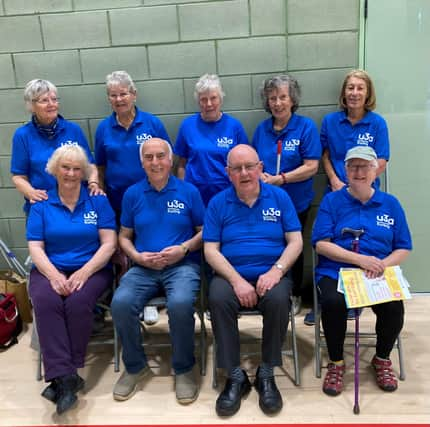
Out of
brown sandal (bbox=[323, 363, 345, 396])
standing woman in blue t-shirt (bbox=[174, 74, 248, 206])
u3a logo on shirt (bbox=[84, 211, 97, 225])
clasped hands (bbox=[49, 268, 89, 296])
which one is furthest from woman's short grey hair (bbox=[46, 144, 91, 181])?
brown sandal (bbox=[323, 363, 345, 396])

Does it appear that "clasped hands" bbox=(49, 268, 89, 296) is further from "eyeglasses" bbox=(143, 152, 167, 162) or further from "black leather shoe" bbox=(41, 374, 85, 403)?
"eyeglasses" bbox=(143, 152, 167, 162)

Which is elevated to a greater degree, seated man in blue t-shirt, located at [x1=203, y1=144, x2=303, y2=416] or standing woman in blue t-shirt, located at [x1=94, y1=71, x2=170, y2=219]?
standing woman in blue t-shirt, located at [x1=94, y1=71, x2=170, y2=219]

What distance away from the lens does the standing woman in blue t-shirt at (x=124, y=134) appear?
269cm

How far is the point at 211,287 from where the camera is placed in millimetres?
2227

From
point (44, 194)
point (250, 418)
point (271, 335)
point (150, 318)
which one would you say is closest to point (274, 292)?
point (271, 335)

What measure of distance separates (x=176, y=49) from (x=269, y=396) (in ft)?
7.06

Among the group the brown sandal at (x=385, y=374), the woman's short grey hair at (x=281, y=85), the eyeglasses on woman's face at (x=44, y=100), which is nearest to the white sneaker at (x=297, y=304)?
the brown sandal at (x=385, y=374)

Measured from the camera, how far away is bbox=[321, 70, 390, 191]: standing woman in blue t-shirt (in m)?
2.68

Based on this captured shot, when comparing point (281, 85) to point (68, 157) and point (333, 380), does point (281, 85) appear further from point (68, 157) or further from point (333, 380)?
point (333, 380)

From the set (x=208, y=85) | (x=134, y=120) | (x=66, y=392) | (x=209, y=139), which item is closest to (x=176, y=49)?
(x=208, y=85)

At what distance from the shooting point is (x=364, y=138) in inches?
106

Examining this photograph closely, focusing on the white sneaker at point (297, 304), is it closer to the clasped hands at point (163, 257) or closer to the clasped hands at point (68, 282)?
the clasped hands at point (163, 257)

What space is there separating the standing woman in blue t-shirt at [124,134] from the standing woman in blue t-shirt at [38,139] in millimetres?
148

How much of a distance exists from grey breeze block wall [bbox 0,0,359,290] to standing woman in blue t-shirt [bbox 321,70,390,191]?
22cm
